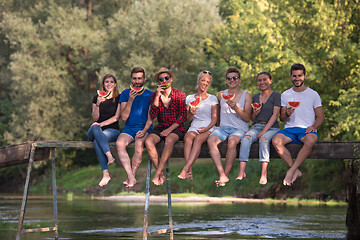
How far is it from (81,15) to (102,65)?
195 inches

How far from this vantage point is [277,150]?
11422 mm

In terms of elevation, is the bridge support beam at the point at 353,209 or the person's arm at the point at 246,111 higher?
the person's arm at the point at 246,111

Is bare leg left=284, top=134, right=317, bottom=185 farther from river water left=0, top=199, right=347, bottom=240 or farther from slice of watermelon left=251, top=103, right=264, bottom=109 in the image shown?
river water left=0, top=199, right=347, bottom=240

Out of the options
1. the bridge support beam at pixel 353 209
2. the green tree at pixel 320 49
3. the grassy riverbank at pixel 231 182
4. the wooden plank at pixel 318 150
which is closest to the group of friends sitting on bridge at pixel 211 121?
the wooden plank at pixel 318 150

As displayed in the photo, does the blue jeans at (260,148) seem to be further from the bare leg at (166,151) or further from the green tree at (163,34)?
the green tree at (163,34)

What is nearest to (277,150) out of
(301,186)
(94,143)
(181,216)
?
(94,143)

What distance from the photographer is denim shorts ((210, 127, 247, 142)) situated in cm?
1159

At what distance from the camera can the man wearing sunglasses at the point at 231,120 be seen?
11.5 m

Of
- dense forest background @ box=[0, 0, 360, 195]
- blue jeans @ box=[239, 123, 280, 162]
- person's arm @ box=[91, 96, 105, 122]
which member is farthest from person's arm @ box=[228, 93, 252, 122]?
dense forest background @ box=[0, 0, 360, 195]

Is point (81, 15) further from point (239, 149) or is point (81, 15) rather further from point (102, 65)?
point (239, 149)

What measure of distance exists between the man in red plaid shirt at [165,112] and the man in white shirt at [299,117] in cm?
175

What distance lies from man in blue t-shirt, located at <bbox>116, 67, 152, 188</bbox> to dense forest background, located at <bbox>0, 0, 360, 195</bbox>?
45.2 feet

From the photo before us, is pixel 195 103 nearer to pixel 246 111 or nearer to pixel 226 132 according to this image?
pixel 226 132

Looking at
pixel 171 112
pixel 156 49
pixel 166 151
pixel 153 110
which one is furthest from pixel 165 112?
pixel 156 49
